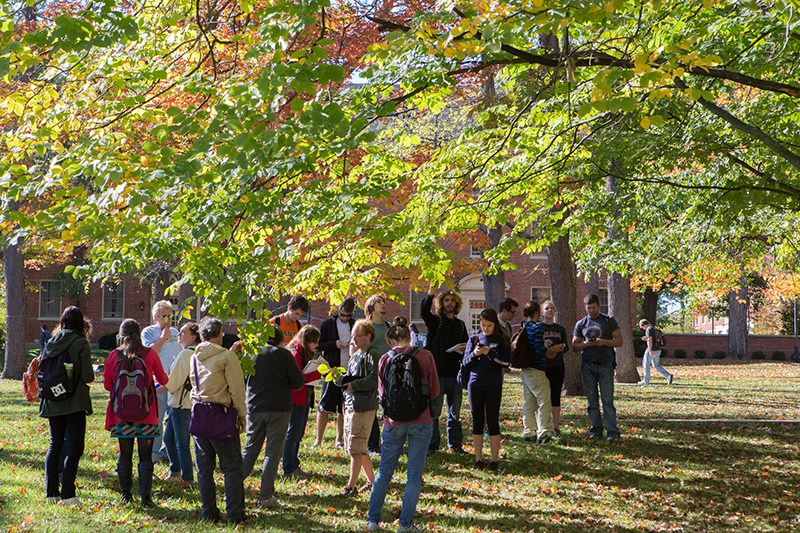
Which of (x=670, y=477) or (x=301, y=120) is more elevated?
(x=301, y=120)

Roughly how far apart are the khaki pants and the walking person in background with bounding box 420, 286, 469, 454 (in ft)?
3.27

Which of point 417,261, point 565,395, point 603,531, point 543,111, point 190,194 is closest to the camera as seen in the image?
point 190,194

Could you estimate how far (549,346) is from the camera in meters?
8.70

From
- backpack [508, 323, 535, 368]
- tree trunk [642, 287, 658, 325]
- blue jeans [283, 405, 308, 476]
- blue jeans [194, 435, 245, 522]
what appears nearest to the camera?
blue jeans [194, 435, 245, 522]

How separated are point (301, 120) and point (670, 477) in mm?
5642

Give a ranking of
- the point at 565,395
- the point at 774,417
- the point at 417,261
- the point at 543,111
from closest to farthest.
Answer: the point at 417,261, the point at 543,111, the point at 774,417, the point at 565,395

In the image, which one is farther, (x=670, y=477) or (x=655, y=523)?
(x=670, y=477)

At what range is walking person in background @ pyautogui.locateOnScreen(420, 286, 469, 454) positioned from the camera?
25.9 ft

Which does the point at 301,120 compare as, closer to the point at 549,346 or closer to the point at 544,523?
the point at 544,523

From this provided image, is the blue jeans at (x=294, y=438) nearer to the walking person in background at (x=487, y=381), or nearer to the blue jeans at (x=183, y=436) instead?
the blue jeans at (x=183, y=436)

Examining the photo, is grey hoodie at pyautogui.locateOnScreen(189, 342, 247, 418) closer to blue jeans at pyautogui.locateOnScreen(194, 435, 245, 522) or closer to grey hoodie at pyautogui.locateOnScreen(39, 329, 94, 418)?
blue jeans at pyautogui.locateOnScreen(194, 435, 245, 522)

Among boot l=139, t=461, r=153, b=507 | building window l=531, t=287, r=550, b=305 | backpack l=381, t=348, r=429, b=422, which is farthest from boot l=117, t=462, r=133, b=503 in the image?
building window l=531, t=287, r=550, b=305

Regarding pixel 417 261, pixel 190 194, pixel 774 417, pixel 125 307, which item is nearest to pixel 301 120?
pixel 190 194

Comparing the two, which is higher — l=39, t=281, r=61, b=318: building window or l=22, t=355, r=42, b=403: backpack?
l=39, t=281, r=61, b=318: building window
